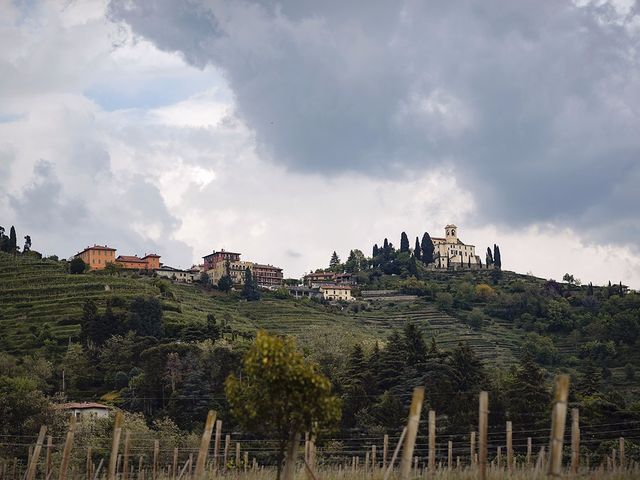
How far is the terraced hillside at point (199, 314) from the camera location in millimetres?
90000

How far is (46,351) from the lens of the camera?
81875 mm

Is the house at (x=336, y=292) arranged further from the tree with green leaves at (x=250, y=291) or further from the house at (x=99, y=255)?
the house at (x=99, y=255)

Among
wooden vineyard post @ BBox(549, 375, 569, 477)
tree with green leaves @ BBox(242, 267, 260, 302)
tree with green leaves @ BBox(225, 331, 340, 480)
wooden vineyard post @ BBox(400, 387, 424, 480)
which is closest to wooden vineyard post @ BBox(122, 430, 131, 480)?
tree with green leaves @ BBox(225, 331, 340, 480)

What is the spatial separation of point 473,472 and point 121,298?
84.4 metres

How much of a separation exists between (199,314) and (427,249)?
265ft

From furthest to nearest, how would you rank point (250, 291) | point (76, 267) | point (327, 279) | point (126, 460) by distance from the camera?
point (327, 279) → point (250, 291) → point (76, 267) → point (126, 460)

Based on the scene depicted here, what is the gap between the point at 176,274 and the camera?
15262 centimetres

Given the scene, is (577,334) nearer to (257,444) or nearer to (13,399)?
(257,444)

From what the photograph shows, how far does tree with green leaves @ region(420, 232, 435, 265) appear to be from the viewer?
179 meters

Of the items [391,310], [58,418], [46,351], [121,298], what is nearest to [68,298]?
[121,298]

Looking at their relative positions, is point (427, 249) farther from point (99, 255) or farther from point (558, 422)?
point (558, 422)

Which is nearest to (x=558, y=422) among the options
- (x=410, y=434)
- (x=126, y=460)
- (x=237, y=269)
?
(x=410, y=434)

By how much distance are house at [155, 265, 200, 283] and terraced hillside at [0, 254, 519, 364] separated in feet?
36.5

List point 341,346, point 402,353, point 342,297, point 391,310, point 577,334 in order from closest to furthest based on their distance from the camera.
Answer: point 402,353 → point 341,346 → point 577,334 → point 391,310 → point 342,297
